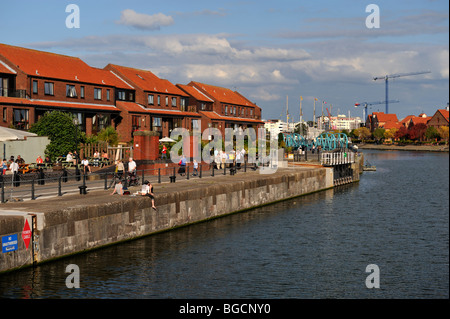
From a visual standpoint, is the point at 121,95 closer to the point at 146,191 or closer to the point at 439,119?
the point at 146,191

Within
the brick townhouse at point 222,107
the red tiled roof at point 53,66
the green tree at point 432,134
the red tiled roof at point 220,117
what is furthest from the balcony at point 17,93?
the green tree at point 432,134

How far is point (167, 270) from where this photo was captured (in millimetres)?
22094

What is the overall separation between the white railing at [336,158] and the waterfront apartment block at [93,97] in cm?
2419

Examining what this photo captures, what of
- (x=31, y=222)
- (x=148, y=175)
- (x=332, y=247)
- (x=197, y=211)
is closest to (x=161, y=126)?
(x=148, y=175)

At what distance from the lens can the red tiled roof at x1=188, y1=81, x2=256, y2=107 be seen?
99.7 meters

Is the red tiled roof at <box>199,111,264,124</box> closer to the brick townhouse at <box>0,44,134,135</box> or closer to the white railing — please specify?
the brick townhouse at <box>0,44,134,135</box>

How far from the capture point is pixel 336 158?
59812 millimetres

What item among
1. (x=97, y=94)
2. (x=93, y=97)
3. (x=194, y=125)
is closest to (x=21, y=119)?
(x=93, y=97)

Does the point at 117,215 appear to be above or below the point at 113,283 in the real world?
above

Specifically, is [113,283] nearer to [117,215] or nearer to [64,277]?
[64,277]

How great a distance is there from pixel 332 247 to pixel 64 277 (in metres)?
13.7

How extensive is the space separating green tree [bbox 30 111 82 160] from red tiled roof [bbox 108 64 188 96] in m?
26.1

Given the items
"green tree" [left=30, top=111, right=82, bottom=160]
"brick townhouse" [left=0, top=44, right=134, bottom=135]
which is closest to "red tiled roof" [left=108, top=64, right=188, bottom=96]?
"brick townhouse" [left=0, top=44, right=134, bottom=135]

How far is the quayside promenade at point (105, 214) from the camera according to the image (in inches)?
784
